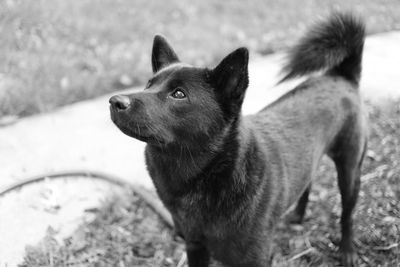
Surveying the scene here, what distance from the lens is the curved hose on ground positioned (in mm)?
2993

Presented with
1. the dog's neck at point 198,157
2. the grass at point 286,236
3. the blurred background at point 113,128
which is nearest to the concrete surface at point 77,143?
the blurred background at point 113,128

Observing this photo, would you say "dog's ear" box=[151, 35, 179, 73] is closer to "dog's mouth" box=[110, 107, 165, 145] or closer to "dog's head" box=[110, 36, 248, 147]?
"dog's head" box=[110, 36, 248, 147]

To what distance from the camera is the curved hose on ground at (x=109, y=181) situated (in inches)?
118

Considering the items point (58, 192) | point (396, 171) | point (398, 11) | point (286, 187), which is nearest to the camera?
point (286, 187)

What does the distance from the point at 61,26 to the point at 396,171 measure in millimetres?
4082

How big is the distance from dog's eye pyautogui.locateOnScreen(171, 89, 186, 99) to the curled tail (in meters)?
0.91

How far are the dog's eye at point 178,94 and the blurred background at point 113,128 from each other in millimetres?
1239

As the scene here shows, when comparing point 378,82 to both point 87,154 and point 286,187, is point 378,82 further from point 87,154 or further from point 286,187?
point 87,154

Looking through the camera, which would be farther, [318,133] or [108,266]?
[108,266]

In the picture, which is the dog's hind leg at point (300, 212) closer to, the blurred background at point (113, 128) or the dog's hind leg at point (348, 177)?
the blurred background at point (113, 128)

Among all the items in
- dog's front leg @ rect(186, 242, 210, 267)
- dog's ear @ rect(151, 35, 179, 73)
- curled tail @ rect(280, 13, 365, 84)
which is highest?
dog's ear @ rect(151, 35, 179, 73)

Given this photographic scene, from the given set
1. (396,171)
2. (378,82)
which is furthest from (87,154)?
(378,82)

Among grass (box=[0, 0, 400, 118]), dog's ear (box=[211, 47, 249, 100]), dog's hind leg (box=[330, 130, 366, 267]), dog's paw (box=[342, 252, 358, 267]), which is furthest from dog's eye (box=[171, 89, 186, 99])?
grass (box=[0, 0, 400, 118])

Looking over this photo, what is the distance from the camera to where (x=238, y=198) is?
209 cm
